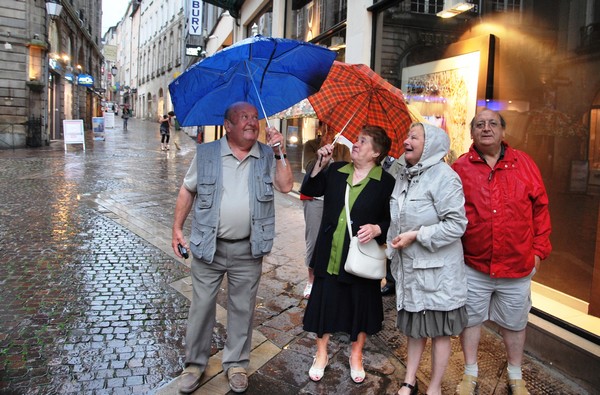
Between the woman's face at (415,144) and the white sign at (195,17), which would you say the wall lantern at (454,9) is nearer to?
the woman's face at (415,144)

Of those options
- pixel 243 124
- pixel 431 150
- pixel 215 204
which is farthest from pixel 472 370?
pixel 243 124

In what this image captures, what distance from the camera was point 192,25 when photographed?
2992 centimetres

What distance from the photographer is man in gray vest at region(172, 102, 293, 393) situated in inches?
125

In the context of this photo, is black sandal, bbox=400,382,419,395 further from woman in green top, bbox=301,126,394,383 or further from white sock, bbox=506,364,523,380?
white sock, bbox=506,364,523,380

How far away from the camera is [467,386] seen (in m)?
3.29

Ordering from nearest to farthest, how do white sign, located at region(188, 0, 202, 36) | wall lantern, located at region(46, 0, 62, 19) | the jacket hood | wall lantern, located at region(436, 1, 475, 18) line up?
the jacket hood → wall lantern, located at region(436, 1, 475, 18) → wall lantern, located at region(46, 0, 62, 19) → white sign, located at region(188, 0, 202, 36)

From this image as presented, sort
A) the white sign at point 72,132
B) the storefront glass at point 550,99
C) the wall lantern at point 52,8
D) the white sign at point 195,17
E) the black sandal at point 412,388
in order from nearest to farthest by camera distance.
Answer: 1. the black sandal at point 412,388
2. the storefront glass at point 550,99
3. the white sign at point 72,132
4. the wall lantern at point 52,8
5. the white sign at point 195,17

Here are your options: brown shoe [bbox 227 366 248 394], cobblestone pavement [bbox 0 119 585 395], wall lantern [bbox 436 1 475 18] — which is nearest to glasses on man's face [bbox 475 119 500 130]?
cobblestone pavement [bbox 0 119 585 395]

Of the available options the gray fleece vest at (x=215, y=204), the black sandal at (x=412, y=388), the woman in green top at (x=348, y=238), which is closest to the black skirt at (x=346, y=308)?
the woman in green top at (x=348, y=238)

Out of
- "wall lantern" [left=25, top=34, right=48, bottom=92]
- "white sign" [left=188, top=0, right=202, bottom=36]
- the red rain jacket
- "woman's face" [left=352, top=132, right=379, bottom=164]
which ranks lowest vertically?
the red rain jacket

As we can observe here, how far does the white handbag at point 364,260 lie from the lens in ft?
10.5

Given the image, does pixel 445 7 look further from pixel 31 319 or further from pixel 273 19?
pixel 273 19

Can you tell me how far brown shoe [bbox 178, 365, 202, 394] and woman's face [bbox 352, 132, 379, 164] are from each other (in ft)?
5.96

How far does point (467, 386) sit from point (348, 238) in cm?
127
